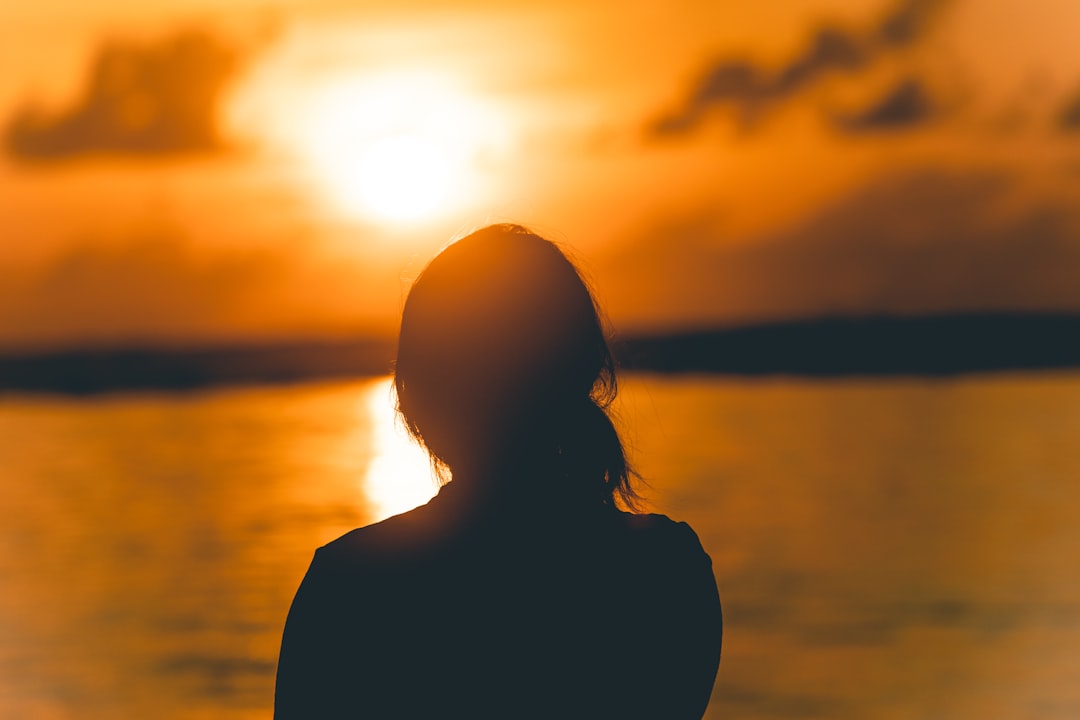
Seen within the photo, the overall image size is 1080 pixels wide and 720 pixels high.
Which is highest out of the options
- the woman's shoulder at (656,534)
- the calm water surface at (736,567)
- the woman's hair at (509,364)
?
the calm water surface at (736,567)

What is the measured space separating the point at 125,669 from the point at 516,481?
10175mm

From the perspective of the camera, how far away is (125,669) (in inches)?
434

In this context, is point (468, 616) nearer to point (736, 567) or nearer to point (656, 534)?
point (656, 534)

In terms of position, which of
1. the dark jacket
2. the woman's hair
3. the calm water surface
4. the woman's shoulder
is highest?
the calm water surface

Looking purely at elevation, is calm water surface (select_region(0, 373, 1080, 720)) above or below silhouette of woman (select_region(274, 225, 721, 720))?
above

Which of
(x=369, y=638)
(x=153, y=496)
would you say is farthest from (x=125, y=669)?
(x=153, y=496)

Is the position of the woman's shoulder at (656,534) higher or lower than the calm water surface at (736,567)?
lower

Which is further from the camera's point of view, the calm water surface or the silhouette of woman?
the calm water surface

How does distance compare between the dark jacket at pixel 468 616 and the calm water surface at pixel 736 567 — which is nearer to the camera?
the dark jacket at pixel 468 616

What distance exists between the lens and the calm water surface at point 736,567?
9.81 metres

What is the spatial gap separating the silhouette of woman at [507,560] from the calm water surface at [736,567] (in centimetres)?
29

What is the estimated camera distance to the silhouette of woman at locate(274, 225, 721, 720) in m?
1.57

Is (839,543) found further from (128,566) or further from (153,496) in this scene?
(153,496)

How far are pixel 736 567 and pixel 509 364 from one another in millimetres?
14108
